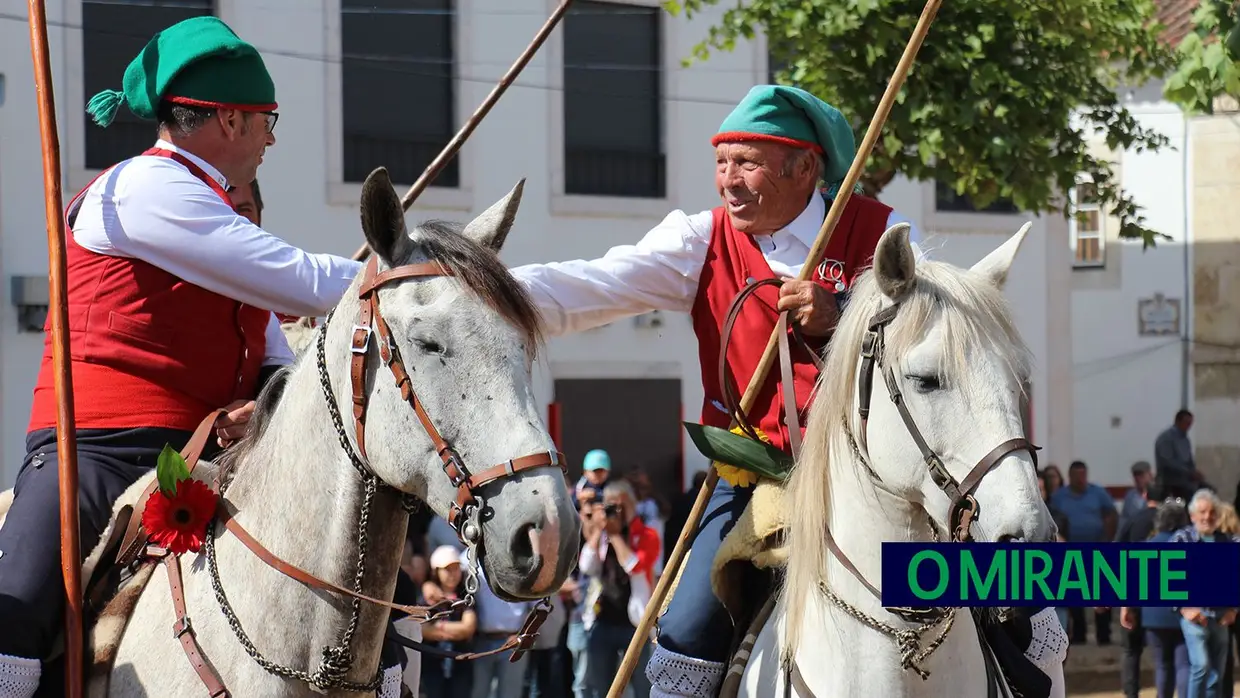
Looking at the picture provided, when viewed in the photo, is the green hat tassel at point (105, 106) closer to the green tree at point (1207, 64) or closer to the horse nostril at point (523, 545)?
the horse nostril at point (523, 545)

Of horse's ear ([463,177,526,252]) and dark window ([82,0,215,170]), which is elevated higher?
dark window ([82,0,215,170])

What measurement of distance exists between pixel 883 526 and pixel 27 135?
11638 mm

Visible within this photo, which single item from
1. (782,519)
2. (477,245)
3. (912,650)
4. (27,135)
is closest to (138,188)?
(477,245)

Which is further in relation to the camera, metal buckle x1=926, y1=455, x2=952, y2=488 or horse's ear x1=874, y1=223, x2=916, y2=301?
horse's ear x1=874, y1=223, x2=916, y2=301

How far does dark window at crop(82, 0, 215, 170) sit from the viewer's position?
1461 cm

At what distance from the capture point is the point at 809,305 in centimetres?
454

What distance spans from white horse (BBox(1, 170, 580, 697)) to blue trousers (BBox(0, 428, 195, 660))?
79 millimetres

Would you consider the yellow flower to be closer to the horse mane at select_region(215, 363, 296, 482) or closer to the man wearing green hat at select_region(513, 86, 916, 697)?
the man wearing green hat at select_region(513, 86, 916, 697)

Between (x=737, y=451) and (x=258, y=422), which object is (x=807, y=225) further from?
(x=258, y=422)

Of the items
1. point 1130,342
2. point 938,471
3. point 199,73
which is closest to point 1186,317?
point 1130,342

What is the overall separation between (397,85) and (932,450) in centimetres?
1343

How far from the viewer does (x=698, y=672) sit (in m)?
4.68

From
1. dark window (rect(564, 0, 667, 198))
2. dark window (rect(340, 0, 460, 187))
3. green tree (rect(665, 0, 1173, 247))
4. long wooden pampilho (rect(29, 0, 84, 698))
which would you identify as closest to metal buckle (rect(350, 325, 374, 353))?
long wooden pampilho (rect(29, 0, 84, 698))

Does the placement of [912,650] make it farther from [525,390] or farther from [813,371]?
[525,390]
